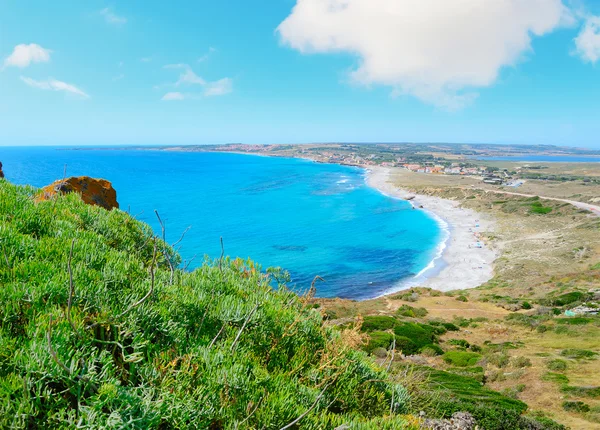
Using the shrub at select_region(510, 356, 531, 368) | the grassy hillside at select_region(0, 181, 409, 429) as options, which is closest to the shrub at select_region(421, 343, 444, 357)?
the shrub at select_region(510, 356, 531, 368)

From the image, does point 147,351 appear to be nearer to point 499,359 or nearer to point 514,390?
point 514,390

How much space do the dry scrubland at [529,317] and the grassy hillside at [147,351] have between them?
1054mm

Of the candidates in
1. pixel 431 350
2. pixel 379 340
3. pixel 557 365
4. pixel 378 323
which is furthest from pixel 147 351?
pixel 378 323

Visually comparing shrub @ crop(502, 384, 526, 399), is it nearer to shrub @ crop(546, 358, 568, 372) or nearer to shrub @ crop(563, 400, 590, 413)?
shrub @ crop(563, 400, 590, 413)

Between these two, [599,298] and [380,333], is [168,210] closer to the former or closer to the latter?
[380,333]

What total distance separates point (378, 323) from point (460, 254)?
106ft

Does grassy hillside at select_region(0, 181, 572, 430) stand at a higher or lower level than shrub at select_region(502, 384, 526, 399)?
higher

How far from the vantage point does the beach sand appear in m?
40.0

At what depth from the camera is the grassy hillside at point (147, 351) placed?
7.29 feet

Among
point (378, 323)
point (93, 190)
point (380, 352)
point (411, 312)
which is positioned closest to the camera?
point (93, 190)

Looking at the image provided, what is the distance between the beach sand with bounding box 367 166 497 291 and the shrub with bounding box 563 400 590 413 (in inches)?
1029

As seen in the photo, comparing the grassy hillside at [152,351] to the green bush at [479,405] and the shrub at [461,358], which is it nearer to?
the green bush at [479,405]

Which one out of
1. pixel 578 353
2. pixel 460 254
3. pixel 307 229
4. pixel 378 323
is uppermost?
pixel 578 353

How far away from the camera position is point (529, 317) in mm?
25922
